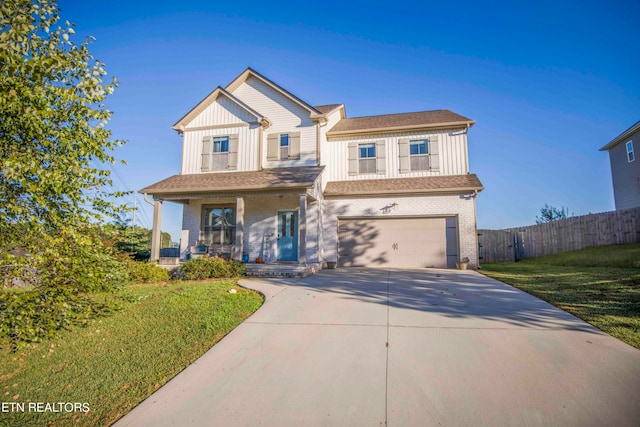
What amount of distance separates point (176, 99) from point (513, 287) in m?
15.5

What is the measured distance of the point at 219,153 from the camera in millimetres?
13953

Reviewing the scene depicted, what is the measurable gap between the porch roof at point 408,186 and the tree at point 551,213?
23595 millimetres

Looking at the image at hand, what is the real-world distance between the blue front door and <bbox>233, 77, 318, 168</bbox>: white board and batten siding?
2.15m

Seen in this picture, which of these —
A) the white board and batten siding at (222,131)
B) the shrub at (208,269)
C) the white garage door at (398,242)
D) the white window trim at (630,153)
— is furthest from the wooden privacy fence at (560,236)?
the shrub at (208,269)

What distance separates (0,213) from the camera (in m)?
3.73

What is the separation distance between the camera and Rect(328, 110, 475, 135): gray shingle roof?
13717 millimetres

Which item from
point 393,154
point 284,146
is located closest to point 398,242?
point 393,154

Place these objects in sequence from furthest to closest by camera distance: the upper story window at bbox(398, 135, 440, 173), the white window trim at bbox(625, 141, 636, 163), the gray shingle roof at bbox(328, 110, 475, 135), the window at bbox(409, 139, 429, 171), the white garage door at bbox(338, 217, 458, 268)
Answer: the white window trim at bbox(625, 141, 636, 163), the window at bbox(409, 139, 429, 171), the upper story window at bbox(398, 135, 440, 173), the gray shingle roof at bbox(328, 110, 475, 135), the white garage door at bbox(338, 217, 458, 268)

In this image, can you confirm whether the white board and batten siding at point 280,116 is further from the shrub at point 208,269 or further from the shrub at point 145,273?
the shrub at point 145,273

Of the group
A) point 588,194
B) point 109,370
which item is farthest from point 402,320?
point 588,194

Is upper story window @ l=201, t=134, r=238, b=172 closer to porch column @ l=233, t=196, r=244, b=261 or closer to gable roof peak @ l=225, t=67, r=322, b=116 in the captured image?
gable roof peak @ l=225, t=67, r=322, b=116

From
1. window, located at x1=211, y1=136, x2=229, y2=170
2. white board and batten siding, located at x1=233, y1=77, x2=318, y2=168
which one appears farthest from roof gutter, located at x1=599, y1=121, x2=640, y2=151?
window, located at x1=211, y1=136, x2=229, y2=170

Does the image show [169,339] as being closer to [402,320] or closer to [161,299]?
[161,299]

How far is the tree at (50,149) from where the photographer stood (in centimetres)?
355
